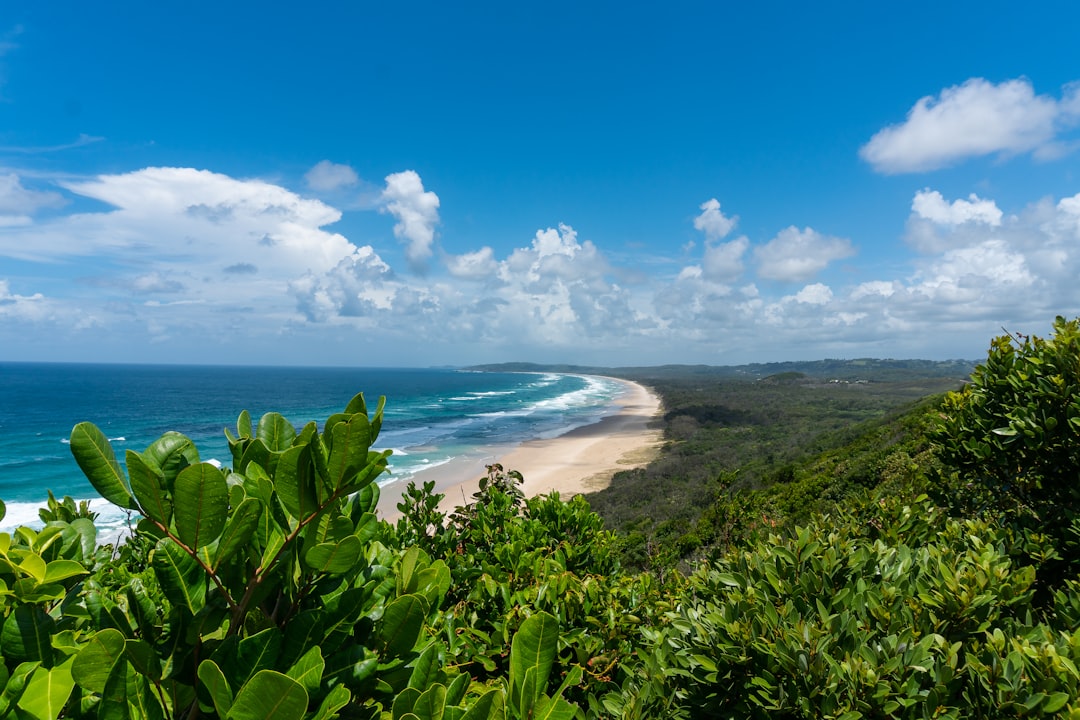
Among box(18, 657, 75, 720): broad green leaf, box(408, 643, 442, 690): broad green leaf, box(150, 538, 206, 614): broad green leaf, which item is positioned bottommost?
box(408, 643, 442, 690): broad green leaf

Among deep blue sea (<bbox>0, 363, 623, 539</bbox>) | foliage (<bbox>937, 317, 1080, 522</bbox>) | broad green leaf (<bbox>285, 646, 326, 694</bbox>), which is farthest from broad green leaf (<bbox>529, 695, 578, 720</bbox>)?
deep blue sea (<bbox>0, 363, 623, 539</bbox>)

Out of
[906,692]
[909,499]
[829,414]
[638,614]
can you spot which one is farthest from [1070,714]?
[829,414]

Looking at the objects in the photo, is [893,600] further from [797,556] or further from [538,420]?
[538,420]

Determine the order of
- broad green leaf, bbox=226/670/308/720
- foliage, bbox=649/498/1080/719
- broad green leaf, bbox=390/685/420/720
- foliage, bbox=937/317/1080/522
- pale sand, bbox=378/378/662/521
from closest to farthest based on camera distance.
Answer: broad green leaf, bbox=226/670/308/720 → broad green leaf, bbox=390/685/420/720 → foliage, bbox=649/498/1080/719 → foliage, bbox=937/317/1080/522 → pale sand, bbox=378/378/662/521

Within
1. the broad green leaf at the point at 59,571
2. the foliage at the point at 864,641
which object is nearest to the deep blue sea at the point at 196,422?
the broad green leaf at the point at 59,571

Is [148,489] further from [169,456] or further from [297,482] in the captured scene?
[297,482]

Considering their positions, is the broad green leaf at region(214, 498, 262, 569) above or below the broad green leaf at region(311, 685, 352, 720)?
above

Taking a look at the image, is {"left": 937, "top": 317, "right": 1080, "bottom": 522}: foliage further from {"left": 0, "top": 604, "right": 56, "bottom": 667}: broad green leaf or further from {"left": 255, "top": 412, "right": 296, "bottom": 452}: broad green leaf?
{"left": 0, "top": 604, "right": 56, "bottom": 667}: broad green leaf

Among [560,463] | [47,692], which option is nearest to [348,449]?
[47,692]
